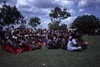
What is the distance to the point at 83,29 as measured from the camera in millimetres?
62406

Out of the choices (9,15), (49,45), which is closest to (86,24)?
(9,15)

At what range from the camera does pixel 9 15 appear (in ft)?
169

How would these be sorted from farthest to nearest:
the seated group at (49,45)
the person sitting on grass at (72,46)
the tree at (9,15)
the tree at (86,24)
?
1. the tree at (86,24)
2. the tree at (9,15)
3. the seated group at (49,45)
4. the person sitting on grass at (72,46)

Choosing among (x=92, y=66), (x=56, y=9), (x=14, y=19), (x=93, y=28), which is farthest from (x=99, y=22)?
(x=92, y=66)

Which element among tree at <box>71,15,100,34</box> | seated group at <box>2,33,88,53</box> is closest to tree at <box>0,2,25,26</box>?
tree at <box>71,15,100,34</box>

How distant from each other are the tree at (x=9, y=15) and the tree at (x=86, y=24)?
805 inches

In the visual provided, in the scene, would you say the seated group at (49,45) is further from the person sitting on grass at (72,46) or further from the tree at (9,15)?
the tree at (9,15)

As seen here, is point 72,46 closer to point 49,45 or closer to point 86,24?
point 49,45

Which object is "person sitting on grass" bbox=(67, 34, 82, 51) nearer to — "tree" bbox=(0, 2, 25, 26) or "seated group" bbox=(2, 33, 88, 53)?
"seated group" bbox=(2, 33, 88, 53)

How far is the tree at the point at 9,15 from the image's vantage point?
4884cm

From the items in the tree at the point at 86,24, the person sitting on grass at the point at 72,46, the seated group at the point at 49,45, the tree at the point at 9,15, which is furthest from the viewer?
the tree at the point at 86,24

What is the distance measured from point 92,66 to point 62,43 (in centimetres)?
845

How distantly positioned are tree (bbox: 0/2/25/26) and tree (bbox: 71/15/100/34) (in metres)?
20.4

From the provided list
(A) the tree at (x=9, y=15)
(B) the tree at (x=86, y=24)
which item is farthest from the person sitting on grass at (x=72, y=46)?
(B) the tree at (x=86, y=24)
